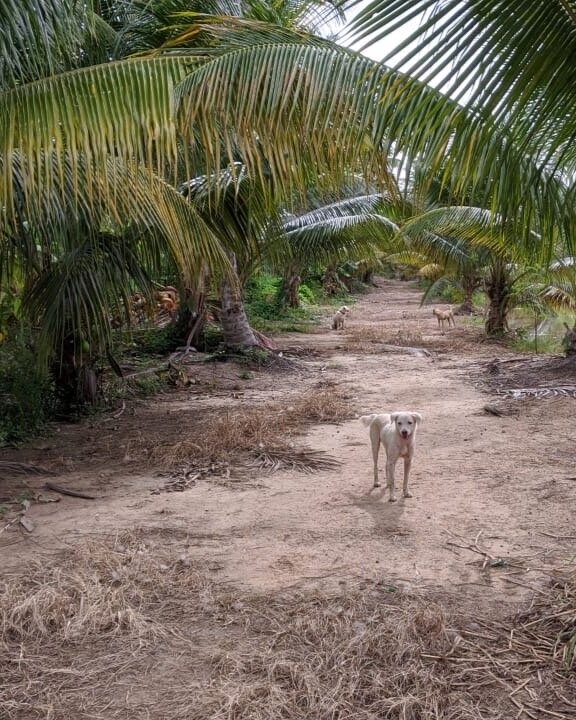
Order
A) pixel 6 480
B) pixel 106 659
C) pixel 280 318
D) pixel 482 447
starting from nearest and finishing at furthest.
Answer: pixel 106 659 → pixel 6 480 → pixel 482 447 → pixel 280 318

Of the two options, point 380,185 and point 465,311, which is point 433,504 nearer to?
point 380,185

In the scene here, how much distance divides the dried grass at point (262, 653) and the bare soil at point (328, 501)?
0.24 feet

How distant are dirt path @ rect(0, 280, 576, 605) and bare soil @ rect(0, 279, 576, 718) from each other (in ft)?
0.05

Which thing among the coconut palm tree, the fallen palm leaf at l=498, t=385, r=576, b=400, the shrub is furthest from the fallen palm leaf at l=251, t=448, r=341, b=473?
the fallen palm leaf at l=498, t=385, r=576, b=400

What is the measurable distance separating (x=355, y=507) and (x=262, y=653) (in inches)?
87.1

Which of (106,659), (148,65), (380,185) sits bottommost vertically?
(106,659)

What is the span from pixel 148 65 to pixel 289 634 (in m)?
3.14

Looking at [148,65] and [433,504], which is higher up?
[148,65]

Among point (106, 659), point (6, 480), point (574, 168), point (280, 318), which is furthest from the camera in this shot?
point (280, 318)

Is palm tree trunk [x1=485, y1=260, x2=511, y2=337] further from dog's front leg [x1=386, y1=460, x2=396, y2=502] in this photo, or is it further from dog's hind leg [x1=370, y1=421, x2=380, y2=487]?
dog's front leg [x1=386, y1=460, x2=396, y2=502]

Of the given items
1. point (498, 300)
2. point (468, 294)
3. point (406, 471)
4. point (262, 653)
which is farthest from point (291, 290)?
point (262, 653)

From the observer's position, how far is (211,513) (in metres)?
5.26

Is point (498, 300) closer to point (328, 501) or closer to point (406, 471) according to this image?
point (406, 471)

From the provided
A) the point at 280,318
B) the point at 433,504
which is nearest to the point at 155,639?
the point at 433,504
